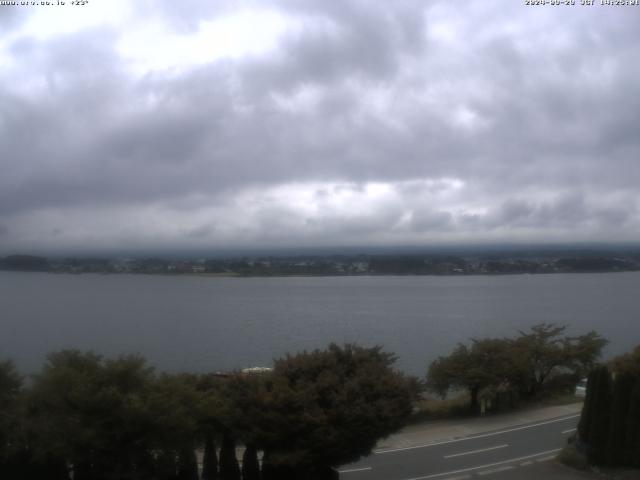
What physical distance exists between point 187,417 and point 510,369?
18.6 m

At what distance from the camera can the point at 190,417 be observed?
49.9 feet

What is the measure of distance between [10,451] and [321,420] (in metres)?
6.39

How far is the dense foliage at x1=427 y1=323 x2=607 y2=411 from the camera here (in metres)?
30.0

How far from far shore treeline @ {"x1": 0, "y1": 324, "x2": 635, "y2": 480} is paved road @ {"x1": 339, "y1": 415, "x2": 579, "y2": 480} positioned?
257 centimetres

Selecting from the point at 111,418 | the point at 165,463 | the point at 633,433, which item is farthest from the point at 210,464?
the point at 633,433

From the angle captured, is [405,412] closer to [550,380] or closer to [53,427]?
[53,427]

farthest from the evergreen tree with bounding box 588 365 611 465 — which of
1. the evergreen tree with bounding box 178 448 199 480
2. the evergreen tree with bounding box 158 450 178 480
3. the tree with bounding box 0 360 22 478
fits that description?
the tree with bounding box 0 360 22 478

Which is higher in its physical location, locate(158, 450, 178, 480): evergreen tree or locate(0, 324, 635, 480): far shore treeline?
locate(0, 324, 635, 480): far shore treeline

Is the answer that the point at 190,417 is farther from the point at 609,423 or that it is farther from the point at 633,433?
the point at 633,433

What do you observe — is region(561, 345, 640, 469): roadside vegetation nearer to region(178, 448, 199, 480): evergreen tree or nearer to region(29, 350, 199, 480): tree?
region(178, 448, 199, 480): evergreen tree

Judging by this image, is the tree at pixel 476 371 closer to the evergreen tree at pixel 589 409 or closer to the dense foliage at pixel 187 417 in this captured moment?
the evergreen tree at pixel 589 409

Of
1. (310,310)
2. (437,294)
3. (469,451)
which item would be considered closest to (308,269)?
(437,294)

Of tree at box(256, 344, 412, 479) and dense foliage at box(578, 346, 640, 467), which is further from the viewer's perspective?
dense foliage at box(578, 346, 640, 467)

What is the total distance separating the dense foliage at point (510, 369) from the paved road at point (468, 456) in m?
4.64
